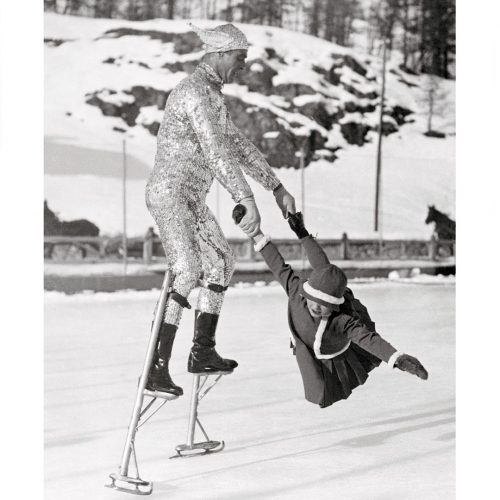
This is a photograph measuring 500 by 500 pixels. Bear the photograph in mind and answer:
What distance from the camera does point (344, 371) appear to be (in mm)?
3975

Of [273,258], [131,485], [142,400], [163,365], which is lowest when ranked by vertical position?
[131,485]

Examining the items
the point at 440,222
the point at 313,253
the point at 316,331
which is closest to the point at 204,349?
the point at 316,331

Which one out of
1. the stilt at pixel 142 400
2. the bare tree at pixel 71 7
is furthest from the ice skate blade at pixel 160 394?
the bare tree at pixel 71 7

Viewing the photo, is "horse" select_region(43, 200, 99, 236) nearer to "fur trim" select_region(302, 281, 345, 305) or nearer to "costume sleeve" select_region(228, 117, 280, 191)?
"costume sleeve" select_region(228, 117, 280, 191)

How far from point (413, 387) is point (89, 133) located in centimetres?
206

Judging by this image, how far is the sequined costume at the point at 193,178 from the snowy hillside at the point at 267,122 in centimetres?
91

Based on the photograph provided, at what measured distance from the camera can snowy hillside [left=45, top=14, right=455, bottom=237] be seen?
5492 mm

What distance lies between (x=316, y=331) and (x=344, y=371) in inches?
9.5

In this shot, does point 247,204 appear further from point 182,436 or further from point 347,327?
point 182,436

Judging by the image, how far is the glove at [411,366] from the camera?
10.8 ft

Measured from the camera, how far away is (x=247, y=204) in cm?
358

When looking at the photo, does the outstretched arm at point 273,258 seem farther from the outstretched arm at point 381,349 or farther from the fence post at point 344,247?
the fence post at point 344,247

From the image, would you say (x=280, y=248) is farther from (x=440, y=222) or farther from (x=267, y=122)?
(x=440, y=222)
